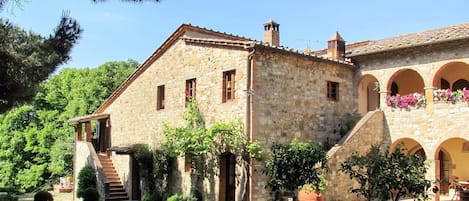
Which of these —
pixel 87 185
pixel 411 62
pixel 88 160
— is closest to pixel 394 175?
pixel 411 62

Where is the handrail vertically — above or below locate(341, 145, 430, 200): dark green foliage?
below

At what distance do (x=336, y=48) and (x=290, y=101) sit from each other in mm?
3897

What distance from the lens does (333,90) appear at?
1803cm

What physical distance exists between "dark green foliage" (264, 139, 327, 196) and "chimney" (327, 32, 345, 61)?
5.77 m

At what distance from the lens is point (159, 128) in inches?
774

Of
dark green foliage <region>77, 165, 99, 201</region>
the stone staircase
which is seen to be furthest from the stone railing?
the stone staircase

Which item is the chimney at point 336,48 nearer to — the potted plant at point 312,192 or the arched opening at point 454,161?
the arched opening at point 454,161

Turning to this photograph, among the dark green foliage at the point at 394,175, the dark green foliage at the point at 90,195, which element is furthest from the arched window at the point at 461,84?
the dark green foliage at the point at 90,195

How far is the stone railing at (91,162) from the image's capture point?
20.0 m

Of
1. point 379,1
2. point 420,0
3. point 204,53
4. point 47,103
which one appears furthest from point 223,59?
point 47,103

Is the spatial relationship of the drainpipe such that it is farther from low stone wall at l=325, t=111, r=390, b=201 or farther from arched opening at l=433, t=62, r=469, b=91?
arched opening at l=433, t=62, r=469, b=91

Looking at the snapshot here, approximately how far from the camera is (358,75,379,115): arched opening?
1938cm

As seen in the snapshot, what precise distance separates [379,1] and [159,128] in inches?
431

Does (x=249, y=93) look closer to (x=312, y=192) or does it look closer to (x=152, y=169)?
(x=312, y=192)
